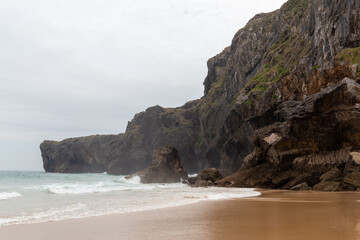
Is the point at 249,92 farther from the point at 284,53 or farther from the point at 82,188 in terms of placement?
the point at 82,188

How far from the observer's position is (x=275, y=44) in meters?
58.1

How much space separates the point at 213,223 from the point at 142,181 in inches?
1943

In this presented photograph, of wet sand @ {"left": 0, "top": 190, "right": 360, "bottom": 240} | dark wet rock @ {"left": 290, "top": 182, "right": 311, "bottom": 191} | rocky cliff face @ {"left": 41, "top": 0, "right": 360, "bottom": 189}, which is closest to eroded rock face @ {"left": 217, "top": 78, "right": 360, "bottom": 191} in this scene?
dark wet rock @ {"left": 290, "top": 182, "right": 311, "bottom": 191}

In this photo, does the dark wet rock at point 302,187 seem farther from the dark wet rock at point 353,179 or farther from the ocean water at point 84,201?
the ocean water at point 84,201

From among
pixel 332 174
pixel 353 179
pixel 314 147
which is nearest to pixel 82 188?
pixel 314 147

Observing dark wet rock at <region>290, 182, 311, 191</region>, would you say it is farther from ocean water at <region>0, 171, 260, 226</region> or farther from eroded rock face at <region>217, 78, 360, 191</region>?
ocean water at <region>0, 171, 260, 226</region>

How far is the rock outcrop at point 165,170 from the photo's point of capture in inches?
2259

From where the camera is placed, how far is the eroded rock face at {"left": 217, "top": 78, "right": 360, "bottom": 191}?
27325mm

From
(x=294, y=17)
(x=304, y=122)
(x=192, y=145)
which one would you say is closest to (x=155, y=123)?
(x=192, y=145)

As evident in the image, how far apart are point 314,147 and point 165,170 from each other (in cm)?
3283

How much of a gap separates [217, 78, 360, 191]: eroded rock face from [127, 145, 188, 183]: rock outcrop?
76.4 feet

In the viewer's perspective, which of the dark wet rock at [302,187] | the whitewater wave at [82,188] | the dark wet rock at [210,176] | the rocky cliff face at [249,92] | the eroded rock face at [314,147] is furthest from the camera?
the dark wet rock at [210,176]

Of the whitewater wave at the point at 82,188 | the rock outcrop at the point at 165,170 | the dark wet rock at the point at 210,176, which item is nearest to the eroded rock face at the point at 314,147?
the dark wet rock at the point at 210,176

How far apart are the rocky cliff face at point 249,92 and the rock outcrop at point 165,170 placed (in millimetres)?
12722
